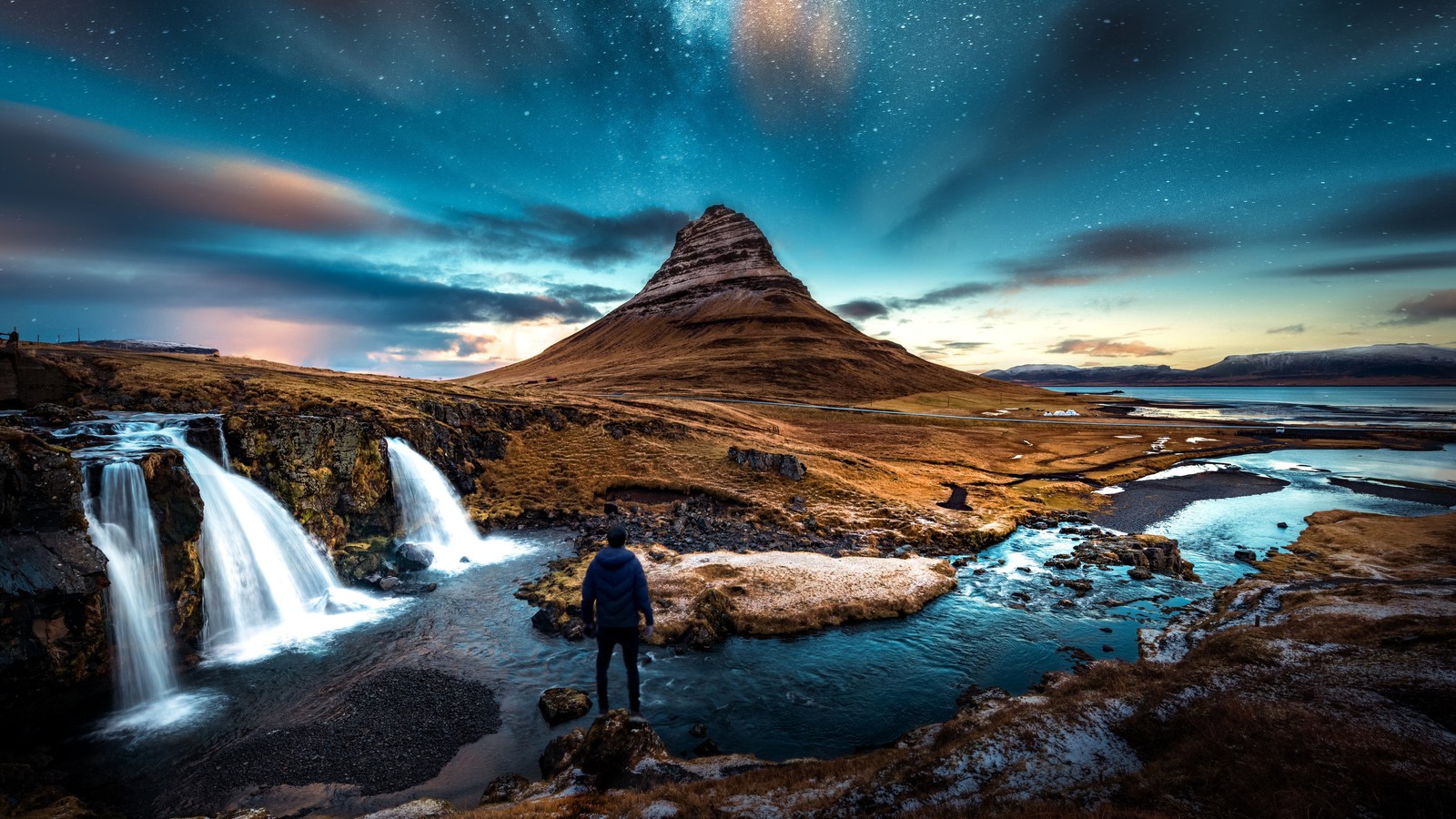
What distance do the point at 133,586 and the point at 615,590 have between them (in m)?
19.7

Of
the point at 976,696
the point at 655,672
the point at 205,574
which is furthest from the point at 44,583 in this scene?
the point at 976,696

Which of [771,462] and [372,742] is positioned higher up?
[771,462]

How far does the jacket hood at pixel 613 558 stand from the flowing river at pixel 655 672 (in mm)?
6535

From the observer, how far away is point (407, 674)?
67.8 ft

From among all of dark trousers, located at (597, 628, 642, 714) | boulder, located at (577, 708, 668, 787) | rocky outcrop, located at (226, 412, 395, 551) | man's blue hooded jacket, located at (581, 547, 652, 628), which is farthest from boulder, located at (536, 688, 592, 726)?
rocky outcrop, located at (226, 412, 395, 551)

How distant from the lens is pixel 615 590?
1519 cm

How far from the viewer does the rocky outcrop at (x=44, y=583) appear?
15.9m

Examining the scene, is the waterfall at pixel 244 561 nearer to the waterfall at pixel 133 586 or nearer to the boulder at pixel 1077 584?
the waterfall at pixel 133 586

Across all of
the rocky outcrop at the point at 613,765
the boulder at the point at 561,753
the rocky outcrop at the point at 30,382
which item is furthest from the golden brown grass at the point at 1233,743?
the rocky outcrop at the point at 30,382

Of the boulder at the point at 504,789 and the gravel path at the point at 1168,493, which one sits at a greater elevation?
the boulder at the point at 504,789

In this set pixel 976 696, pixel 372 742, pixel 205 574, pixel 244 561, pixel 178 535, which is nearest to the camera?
pixel 372 742

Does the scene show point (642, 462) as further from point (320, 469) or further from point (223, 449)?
point (223, 449)

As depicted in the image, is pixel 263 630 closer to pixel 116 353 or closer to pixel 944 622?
pixel 944 622

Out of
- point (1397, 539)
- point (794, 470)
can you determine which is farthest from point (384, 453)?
point (1397, 539)
